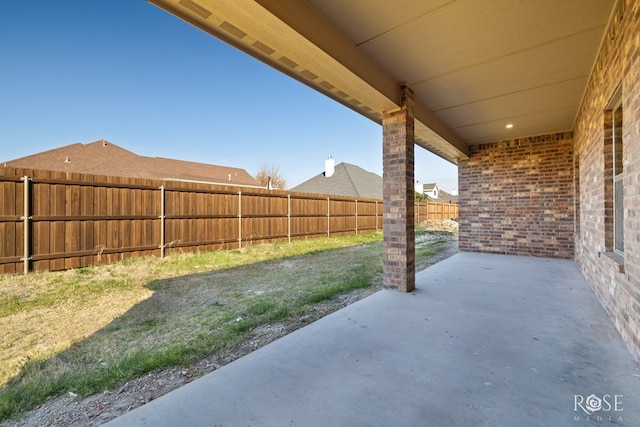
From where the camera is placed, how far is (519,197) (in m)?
6.81

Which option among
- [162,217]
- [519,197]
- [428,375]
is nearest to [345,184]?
[519,197]

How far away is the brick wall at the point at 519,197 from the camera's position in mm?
6324

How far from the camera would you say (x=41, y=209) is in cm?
489

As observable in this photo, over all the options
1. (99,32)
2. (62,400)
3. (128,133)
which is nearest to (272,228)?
(99,32)

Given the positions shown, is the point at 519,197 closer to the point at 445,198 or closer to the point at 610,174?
the point at 610,174

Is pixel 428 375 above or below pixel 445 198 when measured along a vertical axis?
below

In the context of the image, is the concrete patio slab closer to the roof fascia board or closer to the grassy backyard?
the grassy backyard

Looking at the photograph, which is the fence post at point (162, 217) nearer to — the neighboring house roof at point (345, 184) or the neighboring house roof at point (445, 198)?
the neighboring house roof at point (345, 184)

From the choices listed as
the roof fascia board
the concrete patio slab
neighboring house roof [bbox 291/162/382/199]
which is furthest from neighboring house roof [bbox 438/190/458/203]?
the concrete patio slab

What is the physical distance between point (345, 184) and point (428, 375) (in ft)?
70.1

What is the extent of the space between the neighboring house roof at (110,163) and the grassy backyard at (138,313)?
14519 millimetres

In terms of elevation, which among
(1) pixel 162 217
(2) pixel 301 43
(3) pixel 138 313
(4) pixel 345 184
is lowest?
(3) pixel 138 313

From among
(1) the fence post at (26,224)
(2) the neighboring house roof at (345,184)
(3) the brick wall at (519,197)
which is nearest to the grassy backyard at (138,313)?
A: (1) the fence post at (26,224)

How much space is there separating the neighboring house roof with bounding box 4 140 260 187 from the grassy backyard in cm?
1452
